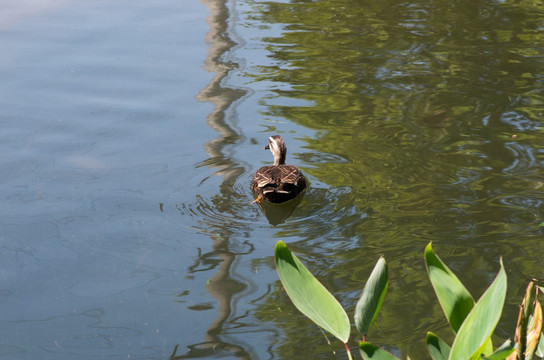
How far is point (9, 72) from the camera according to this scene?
9.84 metres

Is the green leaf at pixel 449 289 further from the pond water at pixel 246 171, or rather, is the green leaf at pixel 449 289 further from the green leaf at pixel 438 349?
the pond water at pixel 246 171

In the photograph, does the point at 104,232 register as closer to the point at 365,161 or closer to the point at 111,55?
the point at 365,161

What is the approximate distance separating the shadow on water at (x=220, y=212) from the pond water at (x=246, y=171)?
0.8 inches

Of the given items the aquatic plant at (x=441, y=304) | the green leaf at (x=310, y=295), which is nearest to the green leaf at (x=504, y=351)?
the aquatic plant at (x=441, y=304)

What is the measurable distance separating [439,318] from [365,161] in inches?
105

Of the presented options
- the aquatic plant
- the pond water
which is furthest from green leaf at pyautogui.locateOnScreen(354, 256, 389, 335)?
the pond water

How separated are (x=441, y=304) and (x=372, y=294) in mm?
248

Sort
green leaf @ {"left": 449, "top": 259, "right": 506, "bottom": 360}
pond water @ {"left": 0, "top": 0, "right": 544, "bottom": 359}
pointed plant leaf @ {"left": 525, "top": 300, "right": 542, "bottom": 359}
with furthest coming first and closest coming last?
pond water @ {"left": 0, "top": 0, "right": 544, "bottom": 359} < pointed plant leaf @ {"left": 525, "top": 300, "right": 542, "bottom": 359} < green leaf @ {"left": 449, "top": 259, "right": 506, "bottom": 360}

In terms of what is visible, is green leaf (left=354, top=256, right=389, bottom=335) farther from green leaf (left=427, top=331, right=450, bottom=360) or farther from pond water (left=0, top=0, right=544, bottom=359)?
pond water (left=0, top=0, right=544, bottom=359)

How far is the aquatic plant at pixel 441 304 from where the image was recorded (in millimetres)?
2322

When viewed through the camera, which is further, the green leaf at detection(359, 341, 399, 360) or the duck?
the duck

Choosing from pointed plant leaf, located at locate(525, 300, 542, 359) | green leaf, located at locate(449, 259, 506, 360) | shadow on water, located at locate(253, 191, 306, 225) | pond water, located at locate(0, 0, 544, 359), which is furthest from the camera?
shadow on water, located at locate(253, 191, 306, 225)

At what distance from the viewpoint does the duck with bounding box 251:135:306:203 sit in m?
6.62

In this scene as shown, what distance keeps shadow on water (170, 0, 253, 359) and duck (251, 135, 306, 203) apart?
27 centimetres
